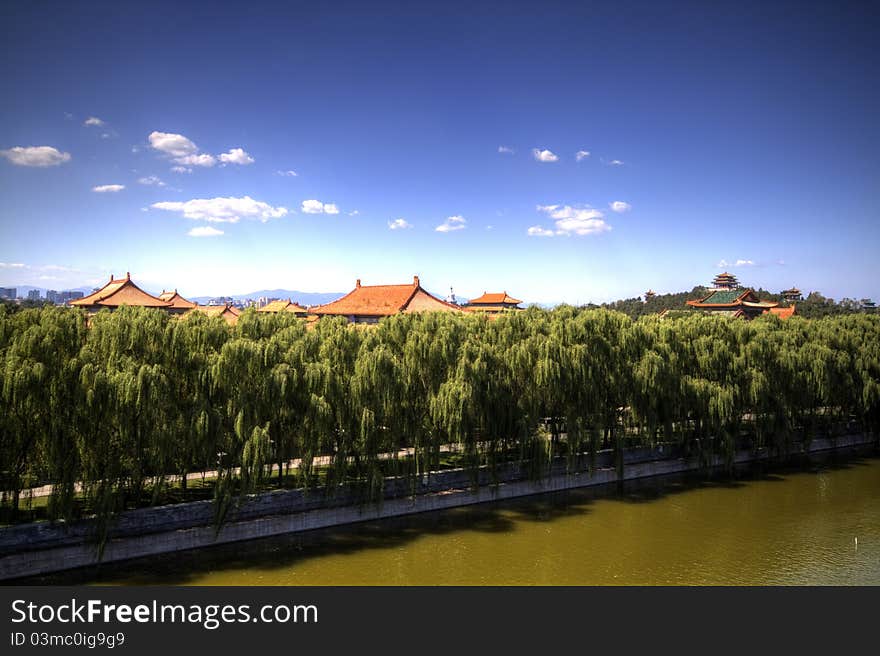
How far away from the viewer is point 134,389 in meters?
10.1

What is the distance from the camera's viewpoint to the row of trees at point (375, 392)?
32.7ft

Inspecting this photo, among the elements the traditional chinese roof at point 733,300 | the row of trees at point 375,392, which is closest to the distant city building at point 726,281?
the traditional chinese roof at point 733,300

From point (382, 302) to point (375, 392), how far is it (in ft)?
52.8

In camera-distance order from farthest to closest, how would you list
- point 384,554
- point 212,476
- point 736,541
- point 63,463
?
point 212,476 < point 736,541 < point 384,554 < point 63,463

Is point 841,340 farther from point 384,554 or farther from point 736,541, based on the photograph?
point 384,554

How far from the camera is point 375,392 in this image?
1298 cm

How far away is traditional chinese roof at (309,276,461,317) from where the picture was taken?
1099 inches

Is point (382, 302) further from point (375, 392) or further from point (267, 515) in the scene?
point (267, 515)

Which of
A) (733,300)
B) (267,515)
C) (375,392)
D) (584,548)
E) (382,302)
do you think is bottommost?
(584,548)

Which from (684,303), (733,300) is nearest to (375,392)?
(733,300)

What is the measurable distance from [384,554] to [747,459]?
14.4m

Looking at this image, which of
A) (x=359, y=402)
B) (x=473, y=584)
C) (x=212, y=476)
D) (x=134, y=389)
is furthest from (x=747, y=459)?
(x=134, y=389)

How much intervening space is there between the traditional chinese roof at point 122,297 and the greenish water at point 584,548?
24894mm

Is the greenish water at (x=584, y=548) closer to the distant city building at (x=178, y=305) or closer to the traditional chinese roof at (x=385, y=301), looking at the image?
the traditional chinese roof at (x=385, y=301)
